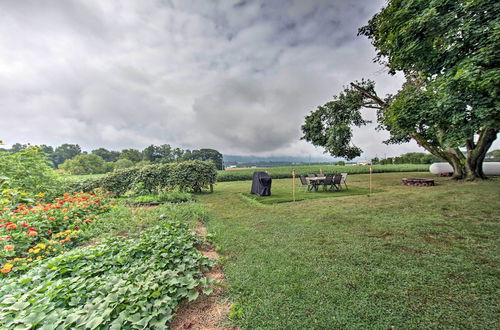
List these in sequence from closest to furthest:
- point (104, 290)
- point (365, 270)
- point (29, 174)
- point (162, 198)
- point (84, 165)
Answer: point (104, 290) < point (365, 270) < point (29, 174) < point (162, 198) < point (84, 165)

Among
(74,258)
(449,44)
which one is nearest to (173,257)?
(74,258)

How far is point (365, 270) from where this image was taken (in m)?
2.51

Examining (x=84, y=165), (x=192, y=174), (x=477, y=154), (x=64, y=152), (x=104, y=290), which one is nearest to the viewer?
(x=104, y=290)

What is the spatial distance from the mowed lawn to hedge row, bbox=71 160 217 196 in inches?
209

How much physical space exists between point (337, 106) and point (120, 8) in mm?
12187

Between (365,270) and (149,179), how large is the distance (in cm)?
925

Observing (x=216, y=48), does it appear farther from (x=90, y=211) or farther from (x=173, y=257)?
(x=173, y=257)

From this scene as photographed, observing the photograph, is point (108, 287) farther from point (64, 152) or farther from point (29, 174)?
point (64, 152)

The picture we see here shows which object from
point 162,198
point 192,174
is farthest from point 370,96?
point 162,198

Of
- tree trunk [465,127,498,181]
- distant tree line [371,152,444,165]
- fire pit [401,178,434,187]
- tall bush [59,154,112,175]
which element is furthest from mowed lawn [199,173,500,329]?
tall bush [59,154,112,175]

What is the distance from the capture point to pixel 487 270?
2.39 meters

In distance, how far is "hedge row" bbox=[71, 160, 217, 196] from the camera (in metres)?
8.80

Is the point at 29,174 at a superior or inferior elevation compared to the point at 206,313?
superior

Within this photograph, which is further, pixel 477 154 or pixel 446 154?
pixel 446 154
